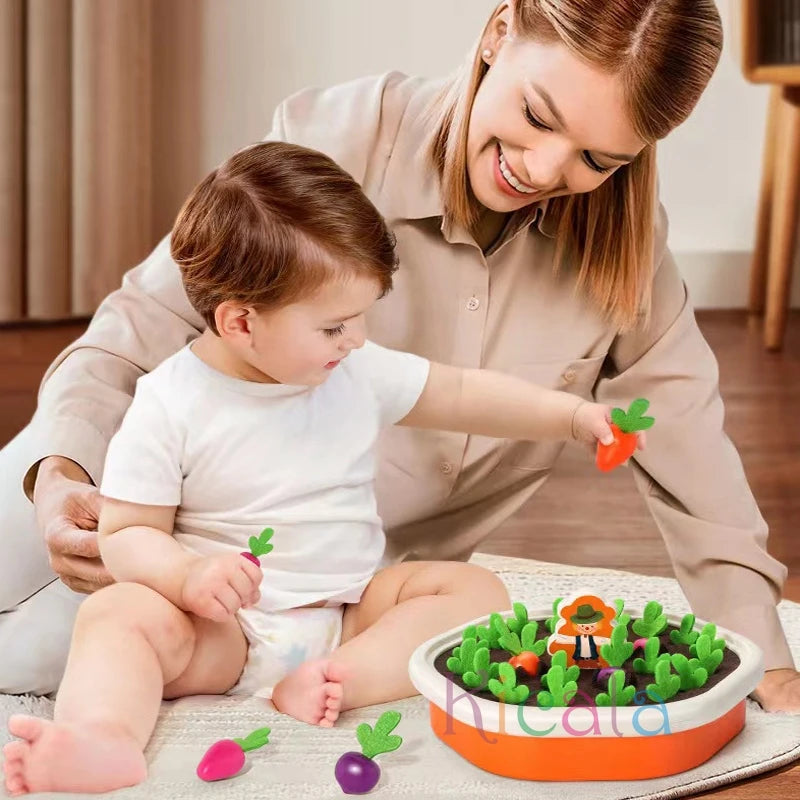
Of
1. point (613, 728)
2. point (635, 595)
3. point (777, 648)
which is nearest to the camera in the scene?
point (613, 728)

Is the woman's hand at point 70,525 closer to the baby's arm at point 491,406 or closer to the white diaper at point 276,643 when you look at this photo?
the white diaper at point 276,643

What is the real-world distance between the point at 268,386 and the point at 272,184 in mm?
170

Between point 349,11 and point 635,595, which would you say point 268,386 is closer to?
point 635,595

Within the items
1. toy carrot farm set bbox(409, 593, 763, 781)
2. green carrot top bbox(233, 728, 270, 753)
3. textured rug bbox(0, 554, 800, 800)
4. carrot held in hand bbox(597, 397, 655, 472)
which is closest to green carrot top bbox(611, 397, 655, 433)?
carrot held in hand bbox(597, 397, 655, 472)

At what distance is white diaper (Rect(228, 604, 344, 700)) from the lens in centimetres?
113

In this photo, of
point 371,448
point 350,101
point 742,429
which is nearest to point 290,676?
point 371,448

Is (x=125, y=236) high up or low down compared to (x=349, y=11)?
down

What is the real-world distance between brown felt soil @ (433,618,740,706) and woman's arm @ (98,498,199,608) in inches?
8.4

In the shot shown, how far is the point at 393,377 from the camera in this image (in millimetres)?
1200

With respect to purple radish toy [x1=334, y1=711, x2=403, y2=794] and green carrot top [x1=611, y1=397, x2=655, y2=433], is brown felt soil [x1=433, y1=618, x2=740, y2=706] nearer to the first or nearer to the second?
purple radish toy [x1=334, y1=711, x2=403, y2=794]

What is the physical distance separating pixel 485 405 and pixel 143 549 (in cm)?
33

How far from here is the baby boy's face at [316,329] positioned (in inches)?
42.6

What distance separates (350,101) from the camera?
4.52ft

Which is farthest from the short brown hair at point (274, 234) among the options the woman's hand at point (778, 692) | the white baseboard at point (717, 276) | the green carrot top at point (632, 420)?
the white baseboard at point (717, 276)
